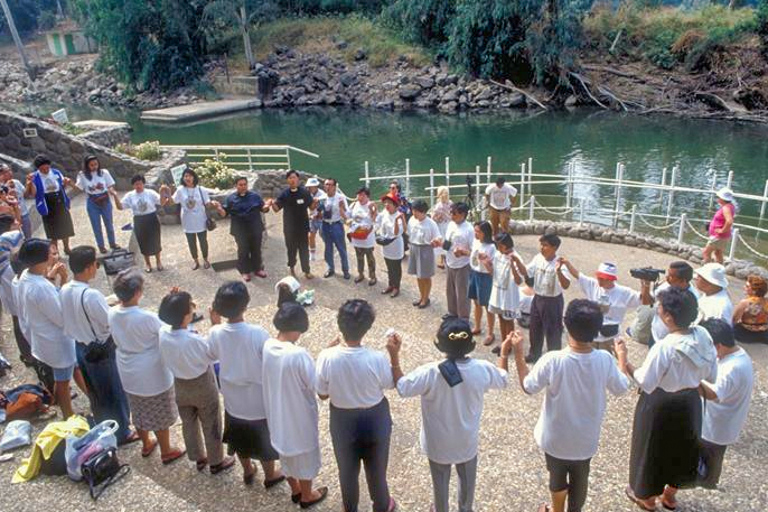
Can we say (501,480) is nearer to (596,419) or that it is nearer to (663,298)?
(596,419)

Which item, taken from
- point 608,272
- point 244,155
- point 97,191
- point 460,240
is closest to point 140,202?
point 97,191

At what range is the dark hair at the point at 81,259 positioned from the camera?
4.33m

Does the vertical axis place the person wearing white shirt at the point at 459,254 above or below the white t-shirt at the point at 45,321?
below

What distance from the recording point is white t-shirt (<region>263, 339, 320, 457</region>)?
3600 mm

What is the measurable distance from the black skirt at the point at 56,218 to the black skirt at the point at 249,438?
589 cm

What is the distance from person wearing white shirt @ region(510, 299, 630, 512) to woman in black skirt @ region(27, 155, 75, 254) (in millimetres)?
7213

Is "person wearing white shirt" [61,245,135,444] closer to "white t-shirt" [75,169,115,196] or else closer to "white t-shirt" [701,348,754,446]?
"white t-shirt" [701,348,754,446]

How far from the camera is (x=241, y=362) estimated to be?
386 centimetres

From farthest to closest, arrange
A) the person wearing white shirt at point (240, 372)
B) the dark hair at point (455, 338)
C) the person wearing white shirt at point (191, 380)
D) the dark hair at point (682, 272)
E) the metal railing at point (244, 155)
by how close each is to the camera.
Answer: the metal railing at point (244, 155)
the dark hair at point (682, 272)
the person wearing white shirt at point (191, 380)
the person wearing white shirt at point (240, 372)
the dark hair at point (455, 338)

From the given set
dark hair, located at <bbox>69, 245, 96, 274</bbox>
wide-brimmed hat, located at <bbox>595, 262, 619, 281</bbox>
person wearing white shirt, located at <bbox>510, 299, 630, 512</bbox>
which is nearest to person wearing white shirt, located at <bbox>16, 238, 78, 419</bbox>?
dark hair, located at <bbox>69, 245, 96, 274</bbox>

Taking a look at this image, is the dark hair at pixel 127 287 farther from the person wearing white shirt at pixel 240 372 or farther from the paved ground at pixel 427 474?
the paved ground at pixel 427 474

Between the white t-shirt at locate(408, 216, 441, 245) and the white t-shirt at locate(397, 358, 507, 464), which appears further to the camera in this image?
the white t-shirt at locate(408, 216, 441, 245)

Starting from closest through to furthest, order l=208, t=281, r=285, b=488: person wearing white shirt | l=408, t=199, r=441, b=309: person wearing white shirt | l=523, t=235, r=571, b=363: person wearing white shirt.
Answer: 1. l=208, t=281, r=285, b=488: person wearing white shirt
2. l=523, t=235, r=571, b=363: person wearing white shirt
3. l=408, t=199, r=441, b=309: person wearing white shirt

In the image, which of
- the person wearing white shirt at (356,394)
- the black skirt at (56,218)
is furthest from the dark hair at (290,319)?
the black skirt at (56,218)
